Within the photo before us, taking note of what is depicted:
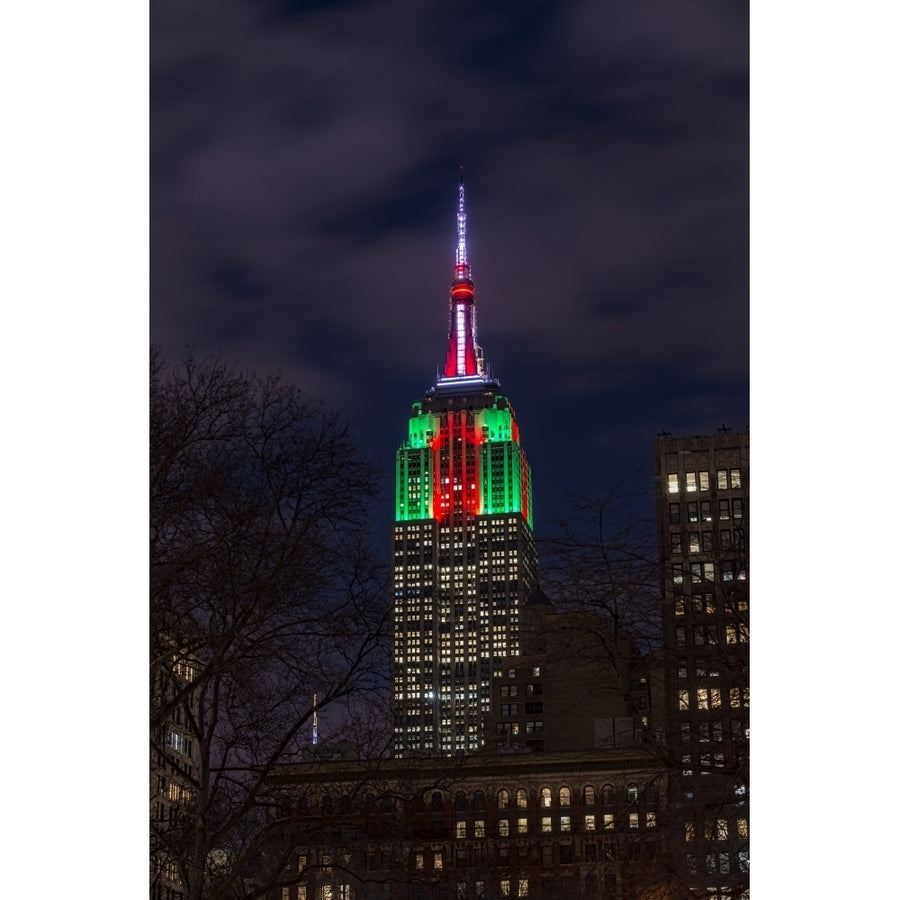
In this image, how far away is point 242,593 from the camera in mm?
4305

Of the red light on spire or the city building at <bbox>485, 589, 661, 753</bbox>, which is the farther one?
the red light on spire

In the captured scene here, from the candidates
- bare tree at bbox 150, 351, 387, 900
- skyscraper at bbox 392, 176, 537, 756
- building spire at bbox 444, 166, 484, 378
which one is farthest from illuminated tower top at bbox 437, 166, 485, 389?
bare tree at bbox 150, 351, 387, 900

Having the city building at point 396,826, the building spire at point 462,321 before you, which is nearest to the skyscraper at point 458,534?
the city building at point 396,826

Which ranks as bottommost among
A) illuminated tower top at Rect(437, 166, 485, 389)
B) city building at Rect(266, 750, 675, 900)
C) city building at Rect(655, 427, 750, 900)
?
city building at Rect(266, 750, 675, 900)

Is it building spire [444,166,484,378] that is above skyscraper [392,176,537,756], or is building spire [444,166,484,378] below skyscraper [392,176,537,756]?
above

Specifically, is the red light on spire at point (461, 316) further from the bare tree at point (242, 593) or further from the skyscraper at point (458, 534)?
the skyscraper at point (458, 534)

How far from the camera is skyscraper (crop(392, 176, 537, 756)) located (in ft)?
25.2

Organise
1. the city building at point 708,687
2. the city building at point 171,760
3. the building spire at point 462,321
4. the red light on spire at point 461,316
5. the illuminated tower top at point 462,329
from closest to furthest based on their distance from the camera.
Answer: the city building at point 708,687 → the city building at point 171,760 → the illuminated tower top at point 462,329 → the building spire at point 462,321 → the red light on spire at point 461,316

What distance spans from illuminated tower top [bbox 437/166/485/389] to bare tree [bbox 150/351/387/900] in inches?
58.6

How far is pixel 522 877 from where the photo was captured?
36.8ft

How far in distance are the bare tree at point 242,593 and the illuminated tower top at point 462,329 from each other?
1.49 metres

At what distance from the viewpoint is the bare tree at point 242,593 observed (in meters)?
4.23

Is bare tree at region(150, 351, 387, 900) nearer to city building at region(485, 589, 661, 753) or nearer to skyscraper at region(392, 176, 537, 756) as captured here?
city building at region(485, 589, 661, 753)
